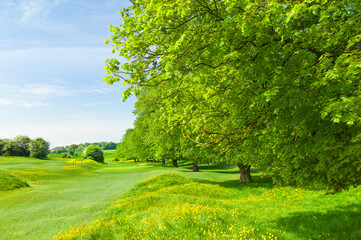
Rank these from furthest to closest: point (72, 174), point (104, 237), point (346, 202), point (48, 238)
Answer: point (72, 174)
point (346, 202)
point (48, 238)
point (104, 237)

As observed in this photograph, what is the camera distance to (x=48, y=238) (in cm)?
1256

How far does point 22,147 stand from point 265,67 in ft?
327

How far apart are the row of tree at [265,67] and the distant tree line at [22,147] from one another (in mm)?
92154

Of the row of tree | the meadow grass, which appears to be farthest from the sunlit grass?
the meadow grass

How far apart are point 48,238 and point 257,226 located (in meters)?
11.7

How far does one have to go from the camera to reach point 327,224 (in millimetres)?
11898

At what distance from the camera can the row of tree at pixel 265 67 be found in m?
6.94

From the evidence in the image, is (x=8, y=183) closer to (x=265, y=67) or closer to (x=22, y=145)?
(x=265, y=67)

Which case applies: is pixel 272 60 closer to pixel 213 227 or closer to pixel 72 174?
pixel 213 227

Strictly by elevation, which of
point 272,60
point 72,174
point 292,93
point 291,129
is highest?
point 272,60

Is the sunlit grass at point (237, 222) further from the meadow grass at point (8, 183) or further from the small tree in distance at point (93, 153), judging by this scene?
the small tree in distance at point (93, 153)

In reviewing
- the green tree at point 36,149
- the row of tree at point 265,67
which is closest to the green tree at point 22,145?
the green tree at point 36,149

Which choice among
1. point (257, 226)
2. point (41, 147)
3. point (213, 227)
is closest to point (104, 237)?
point (213, 227)

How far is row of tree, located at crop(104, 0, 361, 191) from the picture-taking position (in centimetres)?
694
